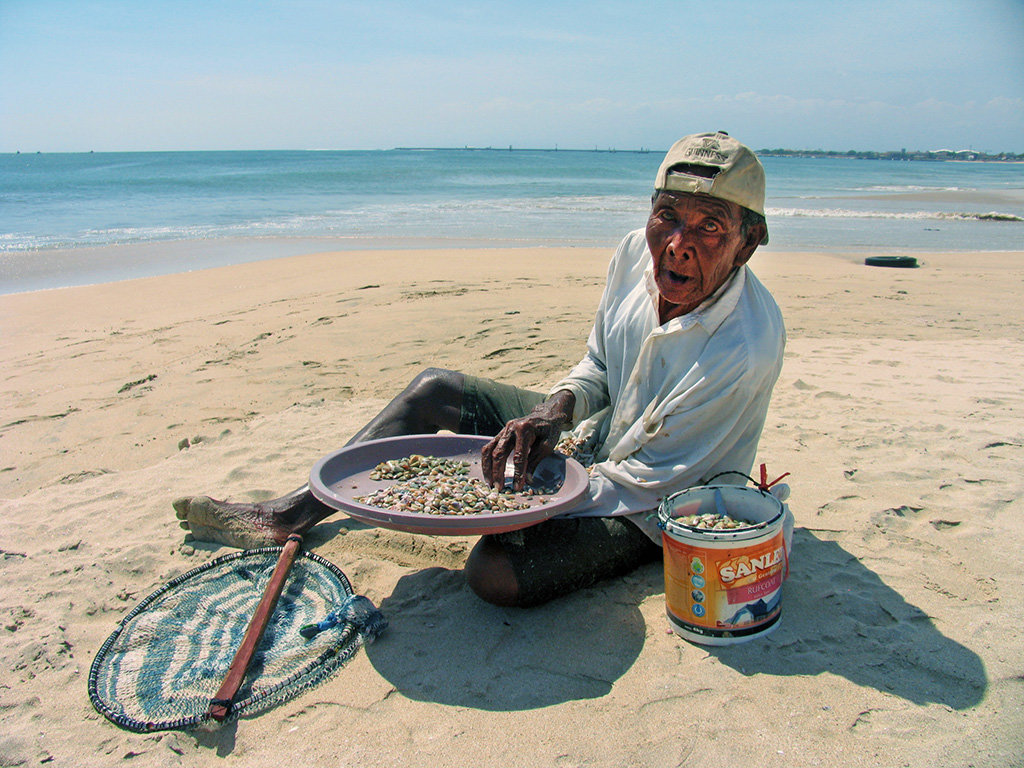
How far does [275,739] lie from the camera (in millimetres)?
1848

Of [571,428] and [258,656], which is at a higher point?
[571,428]

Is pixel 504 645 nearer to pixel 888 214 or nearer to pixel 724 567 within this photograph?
pixel 724 567

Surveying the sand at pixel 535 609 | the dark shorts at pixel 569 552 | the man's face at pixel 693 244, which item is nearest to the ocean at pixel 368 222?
the sand at pixel 535 609

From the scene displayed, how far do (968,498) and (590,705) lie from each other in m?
2.00

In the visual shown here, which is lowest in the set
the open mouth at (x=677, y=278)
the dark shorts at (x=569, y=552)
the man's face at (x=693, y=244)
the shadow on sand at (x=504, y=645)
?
the shadow on sand at (x=504, y=645)

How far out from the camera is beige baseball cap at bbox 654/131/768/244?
2.13 meters

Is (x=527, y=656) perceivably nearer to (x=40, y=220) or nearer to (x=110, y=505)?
(x=110, y=505)

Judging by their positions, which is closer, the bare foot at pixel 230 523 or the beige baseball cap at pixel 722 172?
the beige baseball cap at pixel 722 172

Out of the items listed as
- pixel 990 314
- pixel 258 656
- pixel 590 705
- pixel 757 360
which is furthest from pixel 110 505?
pixel 990 314

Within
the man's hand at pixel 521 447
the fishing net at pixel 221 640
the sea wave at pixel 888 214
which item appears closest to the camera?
the fishing net at pixel 221 640

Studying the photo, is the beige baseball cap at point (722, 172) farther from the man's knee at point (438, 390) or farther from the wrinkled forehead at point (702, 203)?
the man's knee at point (438, 390)

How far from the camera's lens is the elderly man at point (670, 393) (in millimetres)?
2207

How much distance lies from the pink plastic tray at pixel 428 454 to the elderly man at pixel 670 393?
0.31 ft

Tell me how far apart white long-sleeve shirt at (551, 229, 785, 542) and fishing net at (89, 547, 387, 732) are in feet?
2.82
